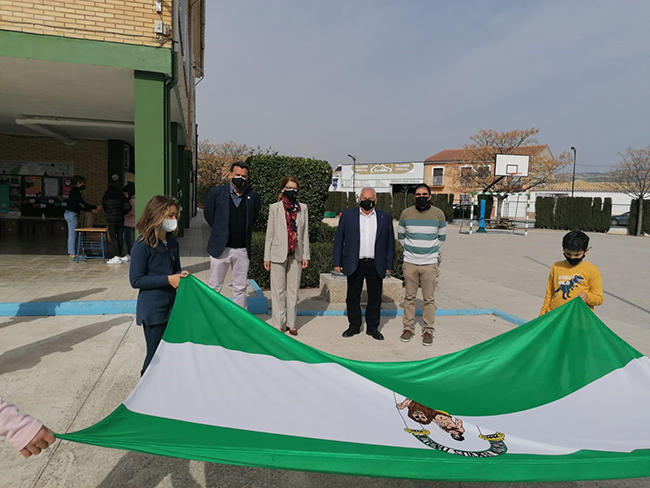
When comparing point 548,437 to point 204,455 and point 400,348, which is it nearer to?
point 204,455

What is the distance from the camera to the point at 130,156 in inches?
756

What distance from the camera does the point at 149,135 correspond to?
8.03 m

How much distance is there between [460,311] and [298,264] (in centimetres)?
320

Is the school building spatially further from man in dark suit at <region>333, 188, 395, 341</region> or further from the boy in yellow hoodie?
the boy in yellow hoodie

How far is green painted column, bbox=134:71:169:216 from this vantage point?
7.98 meters

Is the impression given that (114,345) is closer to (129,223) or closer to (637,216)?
(129,223)

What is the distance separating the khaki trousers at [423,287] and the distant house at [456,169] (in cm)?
3952

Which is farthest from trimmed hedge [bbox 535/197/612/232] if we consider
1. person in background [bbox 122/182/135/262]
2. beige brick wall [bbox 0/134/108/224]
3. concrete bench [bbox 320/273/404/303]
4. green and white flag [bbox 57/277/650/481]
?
green and white flag [bbox 57/277/650/481]

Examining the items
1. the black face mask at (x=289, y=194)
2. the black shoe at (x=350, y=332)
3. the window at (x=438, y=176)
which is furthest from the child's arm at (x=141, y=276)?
the window at (x=438, y=176)

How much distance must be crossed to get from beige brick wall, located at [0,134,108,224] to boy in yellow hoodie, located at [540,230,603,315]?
666 inches

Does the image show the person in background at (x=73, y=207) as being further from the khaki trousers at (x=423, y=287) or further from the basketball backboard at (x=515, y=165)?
the basketball backboard at (x=515, y=165)

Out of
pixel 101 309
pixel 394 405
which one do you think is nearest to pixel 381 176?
pixel 101 309

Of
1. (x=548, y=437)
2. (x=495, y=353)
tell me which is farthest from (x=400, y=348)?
(x=548, y=437)

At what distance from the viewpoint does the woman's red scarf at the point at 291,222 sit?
225 inches
